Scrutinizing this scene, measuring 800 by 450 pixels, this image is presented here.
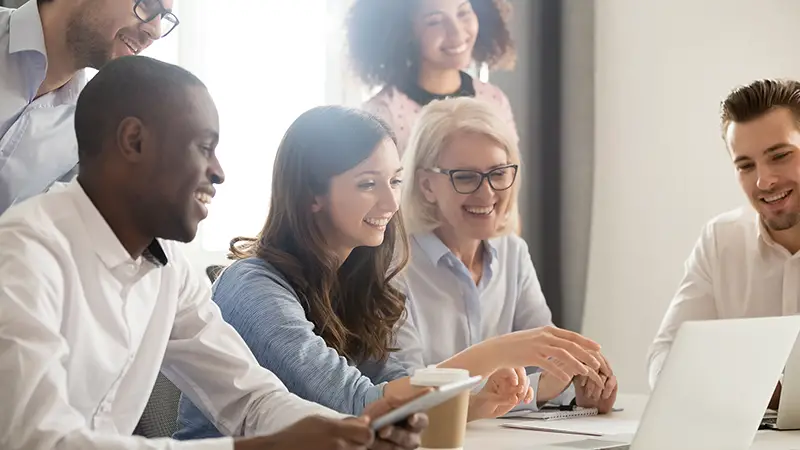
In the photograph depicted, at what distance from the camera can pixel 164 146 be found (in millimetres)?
1337

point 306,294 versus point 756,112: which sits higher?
point 756,112

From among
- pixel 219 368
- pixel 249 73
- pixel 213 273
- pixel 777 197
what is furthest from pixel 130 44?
pixel 777 197

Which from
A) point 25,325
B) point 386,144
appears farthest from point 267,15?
point 25,325

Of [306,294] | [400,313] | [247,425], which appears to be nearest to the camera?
[247,425]

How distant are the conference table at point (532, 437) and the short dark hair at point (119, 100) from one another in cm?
72

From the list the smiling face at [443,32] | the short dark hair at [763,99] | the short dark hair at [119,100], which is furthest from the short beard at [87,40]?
the smiling face at [443,32]

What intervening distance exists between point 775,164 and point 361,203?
1.06 meters

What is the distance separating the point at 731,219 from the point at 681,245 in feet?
3.82

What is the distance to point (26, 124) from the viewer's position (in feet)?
6.38

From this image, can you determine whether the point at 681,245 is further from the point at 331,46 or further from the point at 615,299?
the point at 331,46

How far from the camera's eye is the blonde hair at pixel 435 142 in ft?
8.32

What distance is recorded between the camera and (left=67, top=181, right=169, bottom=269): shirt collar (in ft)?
4.30

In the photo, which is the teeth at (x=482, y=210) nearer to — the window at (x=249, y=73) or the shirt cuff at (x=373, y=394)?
the shirt cuff at (x=373, y=394)

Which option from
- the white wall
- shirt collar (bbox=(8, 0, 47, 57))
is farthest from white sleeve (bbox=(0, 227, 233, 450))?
the white wall
